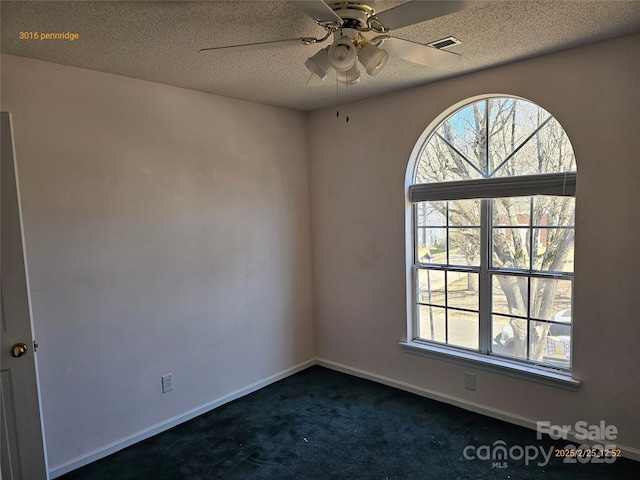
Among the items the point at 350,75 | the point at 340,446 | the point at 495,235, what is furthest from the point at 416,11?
the point at 340,446

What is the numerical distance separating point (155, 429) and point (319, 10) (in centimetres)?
285

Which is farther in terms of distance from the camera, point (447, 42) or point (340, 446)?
point (340, 446)

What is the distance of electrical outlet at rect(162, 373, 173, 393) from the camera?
2923mm

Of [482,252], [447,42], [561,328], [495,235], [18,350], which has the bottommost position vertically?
[561,328]

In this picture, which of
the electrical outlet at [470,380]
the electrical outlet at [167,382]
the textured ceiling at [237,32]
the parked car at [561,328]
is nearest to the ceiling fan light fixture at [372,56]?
the textured ceiling at [237,32]

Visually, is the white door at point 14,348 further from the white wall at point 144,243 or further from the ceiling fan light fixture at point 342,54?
the ceiling fan light fixture at point 342,54

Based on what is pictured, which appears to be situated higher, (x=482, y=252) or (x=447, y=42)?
(x=447, y=42)

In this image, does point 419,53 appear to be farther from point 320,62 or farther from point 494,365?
point 494,365

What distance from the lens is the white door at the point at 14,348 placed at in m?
2.00

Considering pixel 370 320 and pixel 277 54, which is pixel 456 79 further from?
pixel 370 320

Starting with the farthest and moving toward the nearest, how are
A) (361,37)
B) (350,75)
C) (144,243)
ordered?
(144,243) < (350,75) < (361,37)

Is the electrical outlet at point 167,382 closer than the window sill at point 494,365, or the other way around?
the window sill at point 494,365

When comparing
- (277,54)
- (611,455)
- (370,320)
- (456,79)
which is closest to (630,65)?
(456,79)

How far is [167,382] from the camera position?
2943mm
